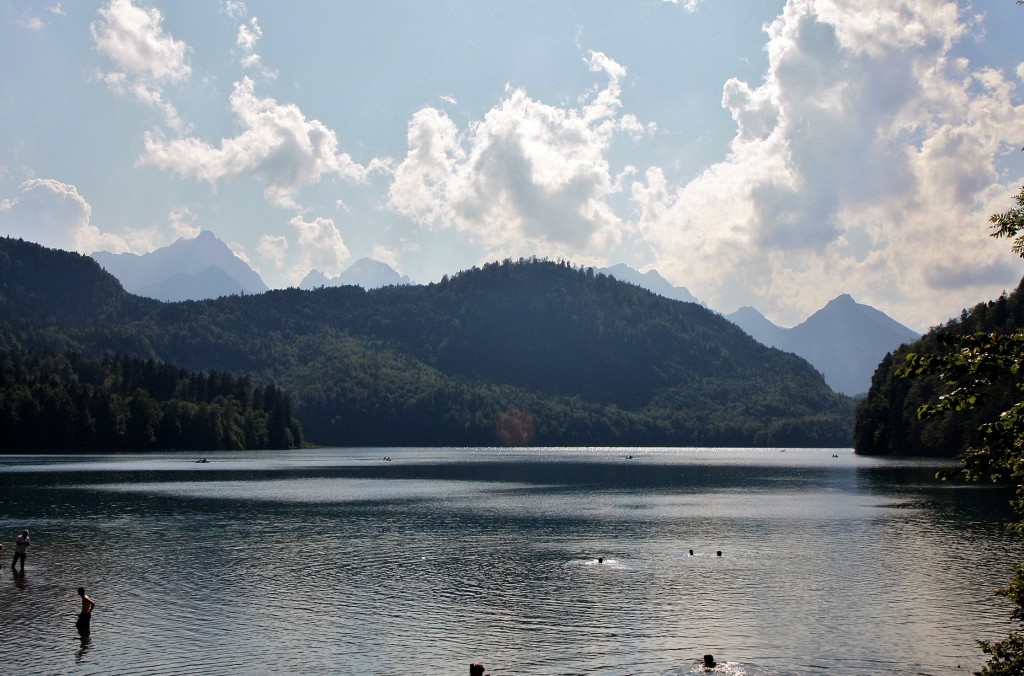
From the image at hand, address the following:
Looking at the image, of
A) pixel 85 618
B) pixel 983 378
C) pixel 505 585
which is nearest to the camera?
pixel 983 378

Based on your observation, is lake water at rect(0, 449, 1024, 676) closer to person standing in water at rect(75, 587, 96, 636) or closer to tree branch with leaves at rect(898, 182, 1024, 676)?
person standing in water at rect(75, 587, 96, 636)

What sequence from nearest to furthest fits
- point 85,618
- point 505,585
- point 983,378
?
point 983,378 < point 85,618 < point 505,585

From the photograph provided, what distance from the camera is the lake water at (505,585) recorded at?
4203 centimetres

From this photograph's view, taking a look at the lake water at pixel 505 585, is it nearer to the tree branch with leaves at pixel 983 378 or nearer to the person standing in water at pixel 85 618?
the person standing in water at pixel 85 618

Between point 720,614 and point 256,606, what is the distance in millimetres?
28479

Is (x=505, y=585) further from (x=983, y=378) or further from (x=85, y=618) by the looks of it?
(x=983, y=378)

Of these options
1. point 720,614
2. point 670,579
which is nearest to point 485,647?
point 720,614

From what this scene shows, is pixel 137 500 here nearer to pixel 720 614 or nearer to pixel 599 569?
pixel 599 569

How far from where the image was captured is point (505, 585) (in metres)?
59.5

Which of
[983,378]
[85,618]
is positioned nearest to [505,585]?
[85,618]

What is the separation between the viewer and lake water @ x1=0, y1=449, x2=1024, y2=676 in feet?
138

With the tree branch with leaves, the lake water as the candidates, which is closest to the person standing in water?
the lake water

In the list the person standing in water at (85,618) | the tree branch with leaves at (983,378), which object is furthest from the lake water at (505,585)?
the tree branch with leaves at (983,378)

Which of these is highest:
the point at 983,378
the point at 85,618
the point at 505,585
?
the point at 983,378
